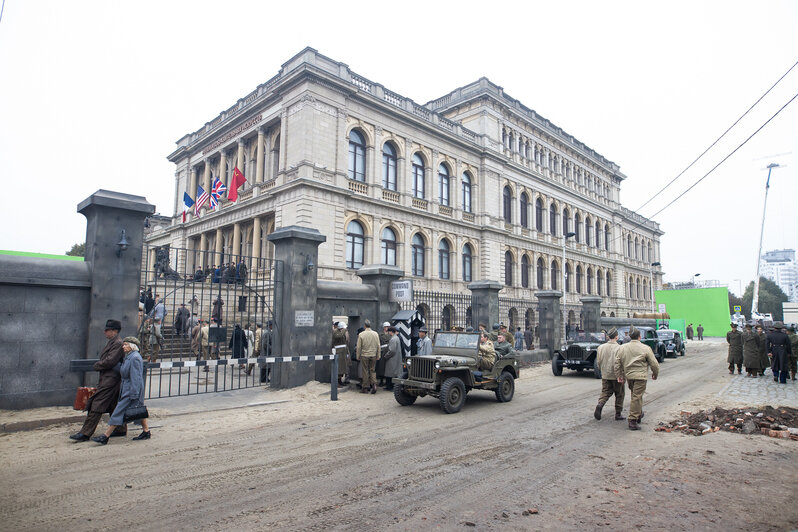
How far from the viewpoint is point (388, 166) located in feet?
91.7

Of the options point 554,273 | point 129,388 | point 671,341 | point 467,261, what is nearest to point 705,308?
point 554,273

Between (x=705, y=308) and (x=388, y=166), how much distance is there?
39.8m

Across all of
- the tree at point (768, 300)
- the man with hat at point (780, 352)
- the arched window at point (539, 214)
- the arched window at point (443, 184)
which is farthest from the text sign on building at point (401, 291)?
the tree at point (768, 300)

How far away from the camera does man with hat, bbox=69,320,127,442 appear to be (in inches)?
258

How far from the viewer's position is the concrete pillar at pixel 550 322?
69.7 ft

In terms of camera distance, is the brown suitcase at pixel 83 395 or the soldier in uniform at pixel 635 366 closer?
the brown suitcase at pixel 83 395

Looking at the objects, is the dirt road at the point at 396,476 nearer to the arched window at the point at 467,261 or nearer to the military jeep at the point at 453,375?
the military jeep at the point at 453,375

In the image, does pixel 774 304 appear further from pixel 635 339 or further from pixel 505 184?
pixel 635 339

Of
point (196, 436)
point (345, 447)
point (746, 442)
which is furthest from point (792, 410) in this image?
point (196, 436)

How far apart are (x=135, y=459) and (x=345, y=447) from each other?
2637mm

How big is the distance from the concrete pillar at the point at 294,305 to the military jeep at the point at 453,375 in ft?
9.52

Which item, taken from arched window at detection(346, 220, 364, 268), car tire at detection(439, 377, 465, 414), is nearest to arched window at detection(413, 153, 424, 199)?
arched window at detection(346, 220, 364, 268)

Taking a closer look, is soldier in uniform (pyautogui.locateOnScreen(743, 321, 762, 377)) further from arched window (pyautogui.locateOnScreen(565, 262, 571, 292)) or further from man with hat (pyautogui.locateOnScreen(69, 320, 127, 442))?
arched window (pyautogui.locateOnScreen(565, 262, 571, 292))

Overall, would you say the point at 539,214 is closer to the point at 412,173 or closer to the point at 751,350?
the point at 412,173
